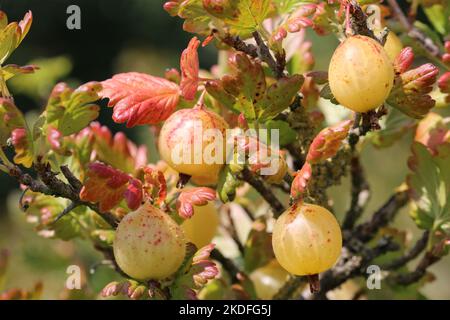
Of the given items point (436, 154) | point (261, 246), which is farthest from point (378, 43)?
point (261, 246)

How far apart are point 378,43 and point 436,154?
22 centimetres

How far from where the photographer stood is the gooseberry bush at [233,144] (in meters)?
0.60

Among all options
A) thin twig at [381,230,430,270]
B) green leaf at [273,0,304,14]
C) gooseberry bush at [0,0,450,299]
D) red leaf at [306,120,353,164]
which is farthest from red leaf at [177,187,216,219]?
thin twig at [381,230,430,270]

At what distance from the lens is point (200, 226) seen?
0.79m

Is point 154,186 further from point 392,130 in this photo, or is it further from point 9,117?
point 392,130

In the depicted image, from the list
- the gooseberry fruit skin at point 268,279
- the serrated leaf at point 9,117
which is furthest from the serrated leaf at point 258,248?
the serrated leaf at point 9,117

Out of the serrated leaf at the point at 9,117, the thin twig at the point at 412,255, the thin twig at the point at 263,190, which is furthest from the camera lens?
the thin twig at the point at 412,255

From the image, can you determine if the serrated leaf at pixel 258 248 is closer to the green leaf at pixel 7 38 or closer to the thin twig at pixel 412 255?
the thin twig at pixel 412 255

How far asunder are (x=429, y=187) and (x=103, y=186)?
1.23 ft

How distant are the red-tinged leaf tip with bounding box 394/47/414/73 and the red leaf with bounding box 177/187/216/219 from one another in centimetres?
20

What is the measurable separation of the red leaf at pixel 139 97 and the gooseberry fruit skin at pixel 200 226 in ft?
0.46

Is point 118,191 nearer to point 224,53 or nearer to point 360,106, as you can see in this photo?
point 360,106

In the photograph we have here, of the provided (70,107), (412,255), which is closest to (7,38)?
(70,107)
